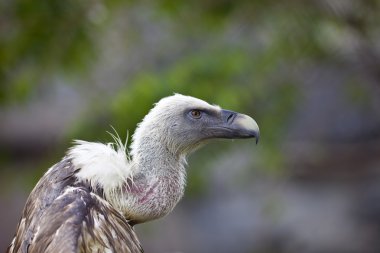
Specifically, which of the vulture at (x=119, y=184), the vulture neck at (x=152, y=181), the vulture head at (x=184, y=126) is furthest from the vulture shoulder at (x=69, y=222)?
the vulture head at (x=184, y=126)

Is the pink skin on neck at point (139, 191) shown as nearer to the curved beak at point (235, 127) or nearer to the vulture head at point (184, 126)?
the vulture head at point (184, 126)

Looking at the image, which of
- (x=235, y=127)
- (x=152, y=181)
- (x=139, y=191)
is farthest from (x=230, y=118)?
(x=139, y=191)

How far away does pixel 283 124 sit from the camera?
1109cm

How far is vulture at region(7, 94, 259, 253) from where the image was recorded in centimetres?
432

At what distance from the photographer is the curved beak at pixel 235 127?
197 inches

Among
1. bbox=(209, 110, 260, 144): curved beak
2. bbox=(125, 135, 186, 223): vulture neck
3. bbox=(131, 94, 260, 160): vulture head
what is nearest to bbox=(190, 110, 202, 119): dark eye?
bbox=(131, 94, 260, 160): vulture head

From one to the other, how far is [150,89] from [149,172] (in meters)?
4.24

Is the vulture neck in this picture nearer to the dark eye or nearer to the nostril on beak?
the dark eye

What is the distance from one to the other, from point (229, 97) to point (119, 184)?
14.9ft

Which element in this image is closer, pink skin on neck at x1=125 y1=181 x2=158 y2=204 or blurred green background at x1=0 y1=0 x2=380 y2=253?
pink skin on neck at x1=125 y1=181 x2=158 y2=204

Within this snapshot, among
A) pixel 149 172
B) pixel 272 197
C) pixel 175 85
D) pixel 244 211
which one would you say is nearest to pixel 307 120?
pixel 244 211

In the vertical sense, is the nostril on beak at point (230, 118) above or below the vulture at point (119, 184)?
above

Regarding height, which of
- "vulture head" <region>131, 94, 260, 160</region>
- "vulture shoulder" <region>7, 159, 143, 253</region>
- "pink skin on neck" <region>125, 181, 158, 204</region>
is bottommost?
"vulture shoulder" <region>7, 159, 143, 253</region>

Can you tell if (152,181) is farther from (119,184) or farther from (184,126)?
(184,126)
